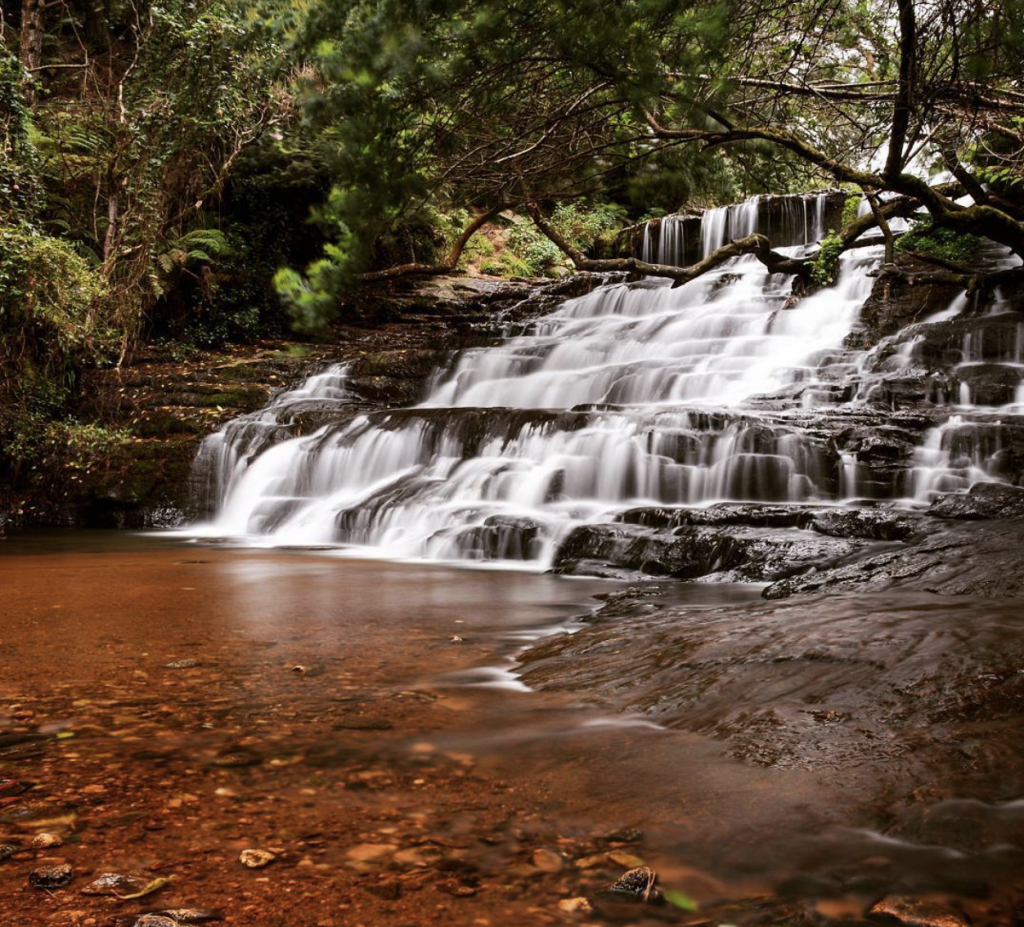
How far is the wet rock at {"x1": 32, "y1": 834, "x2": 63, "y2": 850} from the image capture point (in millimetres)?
1694

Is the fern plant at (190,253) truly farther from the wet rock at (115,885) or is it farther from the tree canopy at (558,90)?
the wet rock at (115,885)

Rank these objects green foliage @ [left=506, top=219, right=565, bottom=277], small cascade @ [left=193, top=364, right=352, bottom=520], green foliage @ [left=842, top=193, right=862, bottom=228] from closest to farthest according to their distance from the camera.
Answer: small cascade @ [left=193, top=364, right=352, bottom=520] < green foliage @ [left=842, top=193, right=862, bottom=228] < green foliage @ [left=506, top=219, right=565, bottom=277]

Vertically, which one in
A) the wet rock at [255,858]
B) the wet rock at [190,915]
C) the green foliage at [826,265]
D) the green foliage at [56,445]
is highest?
the green foliage at [826,265]

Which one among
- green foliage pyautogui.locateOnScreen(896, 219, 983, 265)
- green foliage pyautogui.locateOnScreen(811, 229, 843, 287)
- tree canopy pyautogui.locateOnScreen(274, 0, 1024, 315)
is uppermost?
green foliage pyautogui.locateOnScreen(896, 219, 983, 265)

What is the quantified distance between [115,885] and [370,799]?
61 centimetres

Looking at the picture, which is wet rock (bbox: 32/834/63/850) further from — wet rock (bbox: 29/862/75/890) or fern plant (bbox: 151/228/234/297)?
fern plant (bbox: 151/228/234/297)

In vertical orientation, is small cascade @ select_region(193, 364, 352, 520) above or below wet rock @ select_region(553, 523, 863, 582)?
above

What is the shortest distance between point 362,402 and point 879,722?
41.0 feet

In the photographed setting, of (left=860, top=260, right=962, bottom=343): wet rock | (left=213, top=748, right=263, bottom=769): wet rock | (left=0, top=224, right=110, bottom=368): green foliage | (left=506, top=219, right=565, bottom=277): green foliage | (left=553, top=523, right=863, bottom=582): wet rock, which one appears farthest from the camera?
(left=506, top=219, right=565, bottom=277): green foliage

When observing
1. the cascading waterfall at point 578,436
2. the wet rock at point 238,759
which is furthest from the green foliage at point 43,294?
the wet rock at point 238,759

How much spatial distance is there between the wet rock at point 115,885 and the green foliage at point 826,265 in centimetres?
1254

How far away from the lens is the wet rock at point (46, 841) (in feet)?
5.56

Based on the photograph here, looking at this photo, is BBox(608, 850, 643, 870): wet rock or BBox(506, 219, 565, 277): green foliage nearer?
BBox(608, 850, 643, 870): wet rock

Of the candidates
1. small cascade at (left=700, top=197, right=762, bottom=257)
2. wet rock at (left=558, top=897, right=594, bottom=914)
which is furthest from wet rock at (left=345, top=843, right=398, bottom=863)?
small cascade at (left=700, top=197, right=762, bottom=257)
